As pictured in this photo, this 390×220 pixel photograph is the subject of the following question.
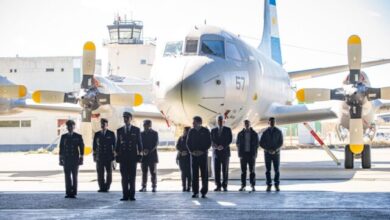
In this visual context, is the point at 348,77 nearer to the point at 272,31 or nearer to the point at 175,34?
the point at 175,34

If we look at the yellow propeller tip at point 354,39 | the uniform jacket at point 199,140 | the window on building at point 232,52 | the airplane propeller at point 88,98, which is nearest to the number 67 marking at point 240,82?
the window on building at point 232,52

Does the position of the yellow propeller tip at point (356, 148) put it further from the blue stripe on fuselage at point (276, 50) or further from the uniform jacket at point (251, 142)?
the blue stripe on fuselage at point (276, 50)

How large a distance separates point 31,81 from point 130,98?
166 feet

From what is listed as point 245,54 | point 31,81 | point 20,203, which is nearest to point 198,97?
point 245,54

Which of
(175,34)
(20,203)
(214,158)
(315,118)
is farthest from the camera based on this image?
(315,118)

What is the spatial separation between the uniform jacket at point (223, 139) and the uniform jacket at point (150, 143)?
1487mm

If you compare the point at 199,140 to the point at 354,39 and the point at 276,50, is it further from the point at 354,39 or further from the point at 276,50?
the point at 276,50

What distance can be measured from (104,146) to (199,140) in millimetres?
2755

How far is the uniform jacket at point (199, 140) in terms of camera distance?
1634 centimetres

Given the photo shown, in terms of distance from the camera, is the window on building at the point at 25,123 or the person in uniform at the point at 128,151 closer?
the person in uniform at the point at 128,151

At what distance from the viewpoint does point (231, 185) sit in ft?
64.5

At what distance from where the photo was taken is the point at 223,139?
57.2ft

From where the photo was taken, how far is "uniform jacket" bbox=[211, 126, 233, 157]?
57.2 feet

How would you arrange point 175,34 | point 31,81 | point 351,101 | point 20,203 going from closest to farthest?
1. point 20,203
2. point 175,34
3. point 351,101
4. point 31,81
